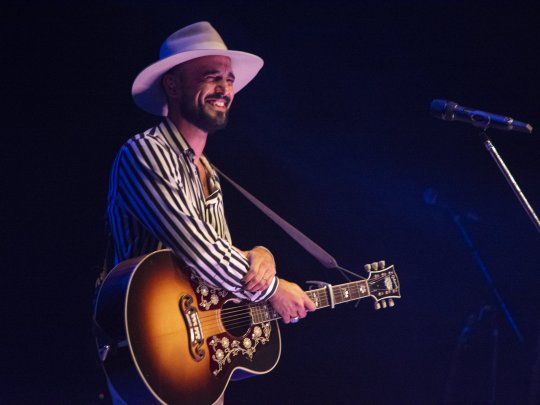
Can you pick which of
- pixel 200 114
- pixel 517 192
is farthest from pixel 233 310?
pixel 517 192

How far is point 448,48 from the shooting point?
452 centimetres

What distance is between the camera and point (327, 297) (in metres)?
Answer: 2.99

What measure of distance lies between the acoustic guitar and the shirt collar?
0.57m

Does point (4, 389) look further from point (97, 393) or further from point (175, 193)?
point (175, 193)

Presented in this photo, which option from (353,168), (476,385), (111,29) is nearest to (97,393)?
(111,29)

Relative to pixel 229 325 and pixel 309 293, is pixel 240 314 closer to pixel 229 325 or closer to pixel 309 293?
pixel 229 325

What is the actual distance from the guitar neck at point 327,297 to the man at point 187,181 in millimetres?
60

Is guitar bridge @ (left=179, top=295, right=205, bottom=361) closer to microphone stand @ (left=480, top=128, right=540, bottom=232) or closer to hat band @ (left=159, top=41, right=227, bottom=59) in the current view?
hat band @ (left=159, top=41, right=227, bottom=59)

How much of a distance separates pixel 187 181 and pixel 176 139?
26 cm

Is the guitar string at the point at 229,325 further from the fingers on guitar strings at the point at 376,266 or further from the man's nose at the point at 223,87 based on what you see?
the man's nose at the point at 223,87

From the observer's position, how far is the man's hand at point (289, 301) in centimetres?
266

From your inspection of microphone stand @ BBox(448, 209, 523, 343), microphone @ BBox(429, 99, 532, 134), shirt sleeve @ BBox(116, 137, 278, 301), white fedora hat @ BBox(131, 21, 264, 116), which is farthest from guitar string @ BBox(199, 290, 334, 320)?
microphone stand @ BBox(448, 209, 523, 343)

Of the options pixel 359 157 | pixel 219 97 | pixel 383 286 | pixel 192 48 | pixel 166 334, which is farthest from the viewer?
pixel 359 157

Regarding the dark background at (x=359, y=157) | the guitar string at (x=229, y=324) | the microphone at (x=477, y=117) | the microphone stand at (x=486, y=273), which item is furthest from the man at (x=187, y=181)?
the microphone stand at (x=486, y=273)
